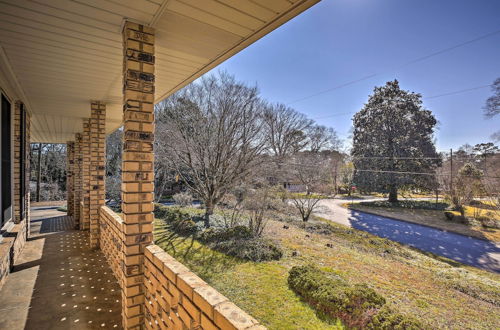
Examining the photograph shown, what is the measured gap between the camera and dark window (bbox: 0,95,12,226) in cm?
318

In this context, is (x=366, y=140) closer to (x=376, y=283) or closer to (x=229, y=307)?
(x=376, y=283)

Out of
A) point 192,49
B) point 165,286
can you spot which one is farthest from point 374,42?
point 165,286

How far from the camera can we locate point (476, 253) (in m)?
7.88

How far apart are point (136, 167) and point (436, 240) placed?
11.5 m

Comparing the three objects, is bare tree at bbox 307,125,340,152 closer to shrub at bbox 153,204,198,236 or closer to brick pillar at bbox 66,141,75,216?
shrub at bbox 153,204,198,236

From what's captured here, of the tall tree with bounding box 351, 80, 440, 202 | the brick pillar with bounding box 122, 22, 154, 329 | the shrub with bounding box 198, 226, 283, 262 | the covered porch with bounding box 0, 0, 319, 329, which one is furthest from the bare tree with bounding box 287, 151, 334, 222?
the brick pillar with bounding box 122, 22, 154, 329

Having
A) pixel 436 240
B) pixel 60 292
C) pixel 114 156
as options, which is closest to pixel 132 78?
pixel 60 292

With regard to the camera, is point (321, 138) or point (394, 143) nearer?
point (394, 143)

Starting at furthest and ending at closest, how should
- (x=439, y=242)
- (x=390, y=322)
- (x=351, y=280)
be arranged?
(x=439, y=242), (x=351, y=280), (x=390, y=322)

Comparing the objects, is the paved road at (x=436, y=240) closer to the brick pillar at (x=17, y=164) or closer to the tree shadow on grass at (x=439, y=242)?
the tree shadow on grass at (x=439, y=242)

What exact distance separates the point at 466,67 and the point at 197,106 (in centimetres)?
943

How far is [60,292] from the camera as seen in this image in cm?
270

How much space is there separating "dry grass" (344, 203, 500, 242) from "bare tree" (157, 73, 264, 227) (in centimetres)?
1018

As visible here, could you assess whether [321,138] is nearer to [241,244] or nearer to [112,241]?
[241,244]
